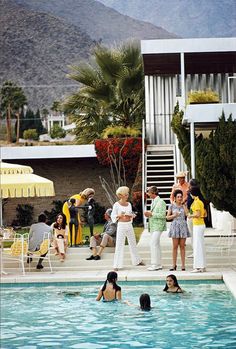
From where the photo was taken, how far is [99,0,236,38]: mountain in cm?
14062

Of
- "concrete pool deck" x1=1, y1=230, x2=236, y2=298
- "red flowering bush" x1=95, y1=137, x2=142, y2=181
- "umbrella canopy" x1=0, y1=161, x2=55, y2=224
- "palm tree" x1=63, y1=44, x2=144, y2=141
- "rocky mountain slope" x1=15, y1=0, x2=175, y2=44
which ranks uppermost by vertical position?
"rocky mountain slope" x1=15, y1=0, x2=175, y2=44

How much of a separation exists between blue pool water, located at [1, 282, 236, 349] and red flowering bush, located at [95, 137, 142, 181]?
36.7 feet

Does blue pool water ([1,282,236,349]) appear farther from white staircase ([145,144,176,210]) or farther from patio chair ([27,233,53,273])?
white staircase ([145,144,176,210])

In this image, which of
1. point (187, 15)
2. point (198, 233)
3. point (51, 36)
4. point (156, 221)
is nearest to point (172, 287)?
point (198, 233)

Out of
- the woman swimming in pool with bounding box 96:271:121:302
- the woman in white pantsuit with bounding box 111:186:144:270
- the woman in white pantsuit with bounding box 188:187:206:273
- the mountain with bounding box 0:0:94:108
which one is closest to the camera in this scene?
the woman swimming in pool with bounding box 96:271:121:302

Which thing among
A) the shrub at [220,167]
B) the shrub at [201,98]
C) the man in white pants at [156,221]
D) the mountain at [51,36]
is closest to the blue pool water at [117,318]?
the man in white pants at [156,221]

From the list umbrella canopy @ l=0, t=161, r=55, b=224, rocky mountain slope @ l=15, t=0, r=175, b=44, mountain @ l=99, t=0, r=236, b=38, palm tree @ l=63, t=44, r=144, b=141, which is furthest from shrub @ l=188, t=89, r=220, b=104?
mountain @ l=99, t=0, r=236, b=38

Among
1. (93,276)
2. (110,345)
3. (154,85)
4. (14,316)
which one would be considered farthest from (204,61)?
(110,345)

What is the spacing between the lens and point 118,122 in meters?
32.5

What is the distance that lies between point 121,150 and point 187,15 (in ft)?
394

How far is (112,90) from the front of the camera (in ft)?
109

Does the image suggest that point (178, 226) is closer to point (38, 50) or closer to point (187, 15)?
point (38, 50)

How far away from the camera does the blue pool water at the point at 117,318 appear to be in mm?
9750

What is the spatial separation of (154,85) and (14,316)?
17222 mm
